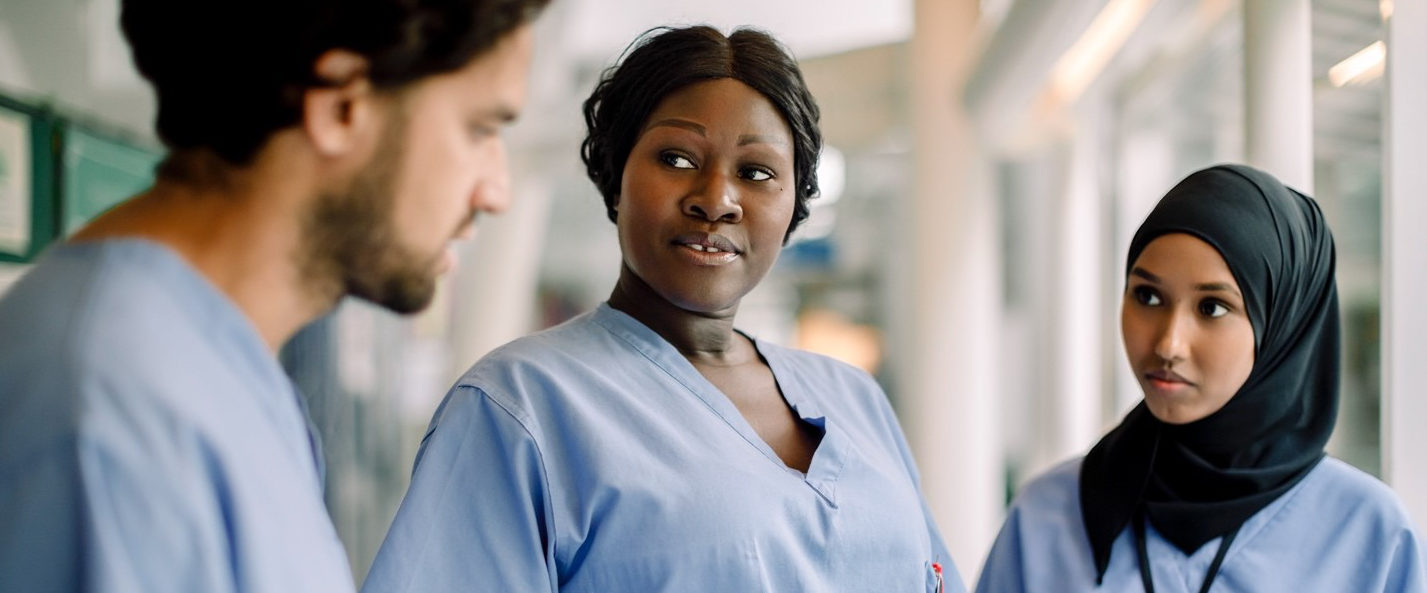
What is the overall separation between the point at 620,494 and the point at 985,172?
234cm

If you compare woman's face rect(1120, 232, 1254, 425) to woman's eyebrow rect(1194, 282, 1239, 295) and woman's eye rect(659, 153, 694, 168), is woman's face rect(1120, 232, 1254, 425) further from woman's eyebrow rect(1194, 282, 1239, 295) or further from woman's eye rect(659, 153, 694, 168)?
woman's eye rect(659, 153, 694, 168)

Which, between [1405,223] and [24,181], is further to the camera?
[24,181]

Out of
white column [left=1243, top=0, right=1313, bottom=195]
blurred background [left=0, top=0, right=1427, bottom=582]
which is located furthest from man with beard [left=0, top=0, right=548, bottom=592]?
white column [left=1243, top=0, right=1313, bottom=195]

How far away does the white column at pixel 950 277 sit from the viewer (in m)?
3.17

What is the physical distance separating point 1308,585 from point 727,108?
3.04 feet

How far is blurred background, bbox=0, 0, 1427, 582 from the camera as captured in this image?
1.66m

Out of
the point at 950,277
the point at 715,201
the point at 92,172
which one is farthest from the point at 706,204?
the point at 950,277

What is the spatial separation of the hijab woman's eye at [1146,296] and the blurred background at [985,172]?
326 millimetres

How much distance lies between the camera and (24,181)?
1887mm

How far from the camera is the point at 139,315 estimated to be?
2.15 feet

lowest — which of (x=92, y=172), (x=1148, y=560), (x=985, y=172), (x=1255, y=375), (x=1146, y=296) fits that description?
(x=1148, y=560)

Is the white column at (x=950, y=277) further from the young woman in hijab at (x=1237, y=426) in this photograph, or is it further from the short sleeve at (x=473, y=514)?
the short sleeve at (x=473, y=514)

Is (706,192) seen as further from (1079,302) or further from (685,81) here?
(1079,302)

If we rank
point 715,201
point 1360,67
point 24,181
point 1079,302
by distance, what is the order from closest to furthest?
point 715,201, point 1360,67, point 24,181, point 1079,302
